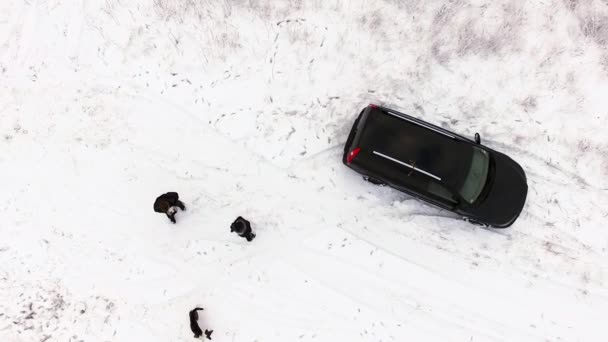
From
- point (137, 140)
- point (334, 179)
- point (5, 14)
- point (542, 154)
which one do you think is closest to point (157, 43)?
point (137, 140)

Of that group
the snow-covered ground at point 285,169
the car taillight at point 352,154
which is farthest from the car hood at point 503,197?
the car taillight at point 352,154

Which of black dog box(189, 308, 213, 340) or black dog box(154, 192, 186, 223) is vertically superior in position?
black dog box(154, 192, 186, 223)

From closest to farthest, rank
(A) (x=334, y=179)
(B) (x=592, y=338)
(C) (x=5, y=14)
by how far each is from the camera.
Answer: (B) (x=592, y=338) < (A) (x=334, y=179) < (C) (x=5, y=14)

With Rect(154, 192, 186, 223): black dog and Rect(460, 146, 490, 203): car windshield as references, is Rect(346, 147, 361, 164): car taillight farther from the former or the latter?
Rect(154, 192, 186, 223): black dog

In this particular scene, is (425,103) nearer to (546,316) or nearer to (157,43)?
(546,316)

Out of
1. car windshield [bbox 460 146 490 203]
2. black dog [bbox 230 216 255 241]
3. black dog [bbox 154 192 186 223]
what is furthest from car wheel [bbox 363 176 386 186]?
black dog [bbox 154 192 186 223]

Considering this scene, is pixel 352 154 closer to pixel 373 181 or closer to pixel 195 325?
pixel 373 181
